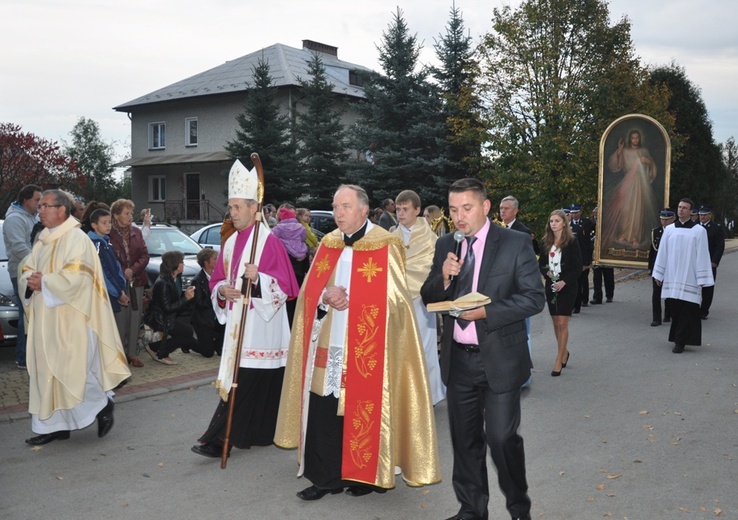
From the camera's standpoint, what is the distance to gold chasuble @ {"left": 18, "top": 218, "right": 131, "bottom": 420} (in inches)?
251

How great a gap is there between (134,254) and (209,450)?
4233mm

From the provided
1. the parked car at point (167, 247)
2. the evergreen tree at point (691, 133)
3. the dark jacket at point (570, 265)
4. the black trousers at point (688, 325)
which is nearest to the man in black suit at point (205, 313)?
the parked car at point (167, 247)

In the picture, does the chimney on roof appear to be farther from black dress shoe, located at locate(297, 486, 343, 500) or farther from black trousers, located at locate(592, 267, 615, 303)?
black dress shoe, located at locate(297, 486, 343, 500)

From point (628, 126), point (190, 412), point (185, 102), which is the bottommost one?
point (190, 412)

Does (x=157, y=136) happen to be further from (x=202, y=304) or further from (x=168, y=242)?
(x=202, y=304)

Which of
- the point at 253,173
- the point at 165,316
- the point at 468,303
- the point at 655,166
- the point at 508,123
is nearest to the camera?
the point at 468,303

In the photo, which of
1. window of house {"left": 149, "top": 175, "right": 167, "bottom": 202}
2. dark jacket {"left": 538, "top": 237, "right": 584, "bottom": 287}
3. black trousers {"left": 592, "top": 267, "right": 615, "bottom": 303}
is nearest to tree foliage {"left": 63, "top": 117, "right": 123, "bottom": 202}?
window of house {"left": 149, "top": 175, "right": 167, "bottom": 202}

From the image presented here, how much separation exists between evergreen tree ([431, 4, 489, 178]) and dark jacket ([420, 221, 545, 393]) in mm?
23203

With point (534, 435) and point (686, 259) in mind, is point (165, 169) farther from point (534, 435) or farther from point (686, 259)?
point (534, 435)

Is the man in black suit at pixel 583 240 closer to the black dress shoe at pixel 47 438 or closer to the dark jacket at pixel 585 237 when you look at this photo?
the dark jacket at pixel 585 237

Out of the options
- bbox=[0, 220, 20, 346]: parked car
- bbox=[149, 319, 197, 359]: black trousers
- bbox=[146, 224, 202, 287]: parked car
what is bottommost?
bbox=[149, 319, 197, 359]: black trousers

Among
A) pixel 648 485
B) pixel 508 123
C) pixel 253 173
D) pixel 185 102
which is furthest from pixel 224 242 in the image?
pixel 185 102

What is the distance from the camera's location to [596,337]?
468 inches

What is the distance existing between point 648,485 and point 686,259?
250 inches
